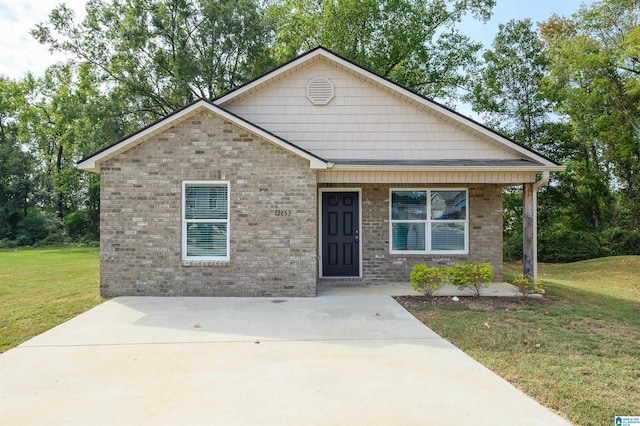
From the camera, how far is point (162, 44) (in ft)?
78.8

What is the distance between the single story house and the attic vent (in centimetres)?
4

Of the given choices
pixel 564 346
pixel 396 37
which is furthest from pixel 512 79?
pixel 564 346

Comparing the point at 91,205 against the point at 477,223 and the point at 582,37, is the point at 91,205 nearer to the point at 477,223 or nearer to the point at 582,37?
the point at 477,223

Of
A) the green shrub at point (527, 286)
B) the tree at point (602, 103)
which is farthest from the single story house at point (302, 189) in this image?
the tree at point (602, 103)

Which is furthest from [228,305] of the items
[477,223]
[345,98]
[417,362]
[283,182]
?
[477,223]

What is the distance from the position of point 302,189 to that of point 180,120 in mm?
2973

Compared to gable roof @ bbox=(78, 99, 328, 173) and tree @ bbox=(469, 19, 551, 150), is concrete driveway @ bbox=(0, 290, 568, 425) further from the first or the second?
tree @ bbox=(469, 19, 551, 150)

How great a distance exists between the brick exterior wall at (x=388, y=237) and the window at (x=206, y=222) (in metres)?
3.22

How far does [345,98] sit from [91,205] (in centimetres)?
2700

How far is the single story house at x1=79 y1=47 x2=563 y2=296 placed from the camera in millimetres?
8586

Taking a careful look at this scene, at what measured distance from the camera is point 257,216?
8641 mm

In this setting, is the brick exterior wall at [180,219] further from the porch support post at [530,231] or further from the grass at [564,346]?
the porch support post at [530,231]

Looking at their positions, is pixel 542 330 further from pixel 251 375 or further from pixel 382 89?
pixel 382 89

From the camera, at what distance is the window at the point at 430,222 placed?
34.3 feet
